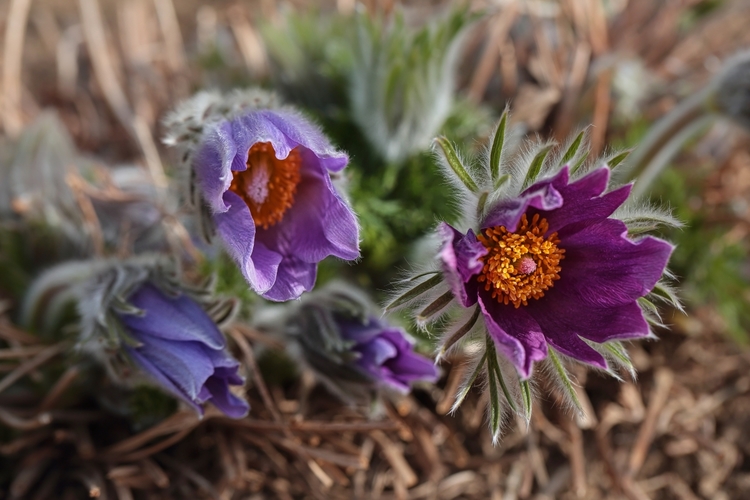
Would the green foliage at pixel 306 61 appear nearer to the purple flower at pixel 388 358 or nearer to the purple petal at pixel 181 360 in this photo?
the purple flower at pixel 388 358

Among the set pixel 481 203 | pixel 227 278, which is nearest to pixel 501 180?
pixel 481 203

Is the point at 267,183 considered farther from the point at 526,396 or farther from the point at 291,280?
the point at 526,396

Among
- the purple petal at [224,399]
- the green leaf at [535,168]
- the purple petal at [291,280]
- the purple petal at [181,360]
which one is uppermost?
the green leaf at [535,168]

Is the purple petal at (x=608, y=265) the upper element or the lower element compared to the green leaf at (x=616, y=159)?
lower

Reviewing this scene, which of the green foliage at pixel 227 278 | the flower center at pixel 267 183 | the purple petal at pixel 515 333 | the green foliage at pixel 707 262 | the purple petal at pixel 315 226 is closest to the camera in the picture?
the purple petal at pixel 515 333

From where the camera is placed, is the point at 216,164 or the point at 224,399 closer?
the point at 216,164

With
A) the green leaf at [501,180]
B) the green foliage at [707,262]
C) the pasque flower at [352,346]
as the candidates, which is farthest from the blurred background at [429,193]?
the green leaf at [501,180]

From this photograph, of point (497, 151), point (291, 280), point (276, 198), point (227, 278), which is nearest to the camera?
point (497, 151)

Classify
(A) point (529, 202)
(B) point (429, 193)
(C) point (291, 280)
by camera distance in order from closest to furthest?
(A) point (529, 202) → (C) point (291, 280) → (B) point (429, 193)
